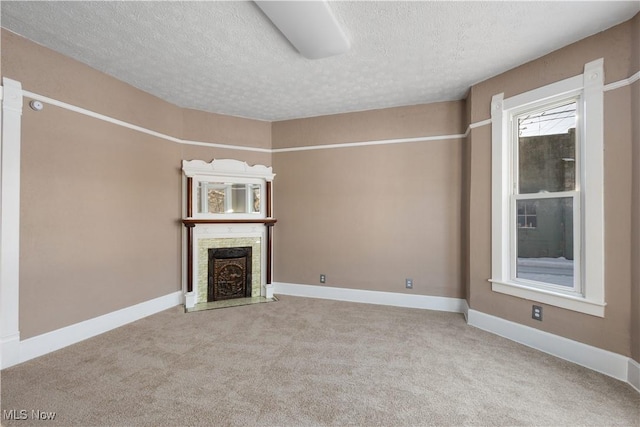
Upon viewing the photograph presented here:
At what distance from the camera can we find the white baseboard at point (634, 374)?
2.04 metres

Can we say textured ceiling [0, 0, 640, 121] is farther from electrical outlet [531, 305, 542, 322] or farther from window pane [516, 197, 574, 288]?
electrical outlet [531, 305, 542, 322]

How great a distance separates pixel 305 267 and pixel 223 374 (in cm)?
228

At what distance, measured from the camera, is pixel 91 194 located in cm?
294

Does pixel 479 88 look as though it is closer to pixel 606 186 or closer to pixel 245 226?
pixel 606 186

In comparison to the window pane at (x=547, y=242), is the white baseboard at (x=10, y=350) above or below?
below

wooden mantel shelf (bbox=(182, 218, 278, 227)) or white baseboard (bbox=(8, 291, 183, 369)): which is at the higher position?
wooden mantel shelf (bbox=(182, 218, 278, 227))

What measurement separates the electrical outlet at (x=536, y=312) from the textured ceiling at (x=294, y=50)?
91.2 inches

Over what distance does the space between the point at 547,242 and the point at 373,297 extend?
214 cm

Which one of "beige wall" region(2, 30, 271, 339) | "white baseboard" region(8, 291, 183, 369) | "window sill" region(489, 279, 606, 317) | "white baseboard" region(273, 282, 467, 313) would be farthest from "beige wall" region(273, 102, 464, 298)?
"white baseboard" region(8, 291, 183, 369)

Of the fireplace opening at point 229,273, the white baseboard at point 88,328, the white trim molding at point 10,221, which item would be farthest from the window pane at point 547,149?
the white trim molding at point 10,221

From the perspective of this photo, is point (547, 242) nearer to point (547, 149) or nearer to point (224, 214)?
point (547, 149)

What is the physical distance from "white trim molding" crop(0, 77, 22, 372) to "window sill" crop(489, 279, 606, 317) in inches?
172

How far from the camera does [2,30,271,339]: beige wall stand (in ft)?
→ 8.14

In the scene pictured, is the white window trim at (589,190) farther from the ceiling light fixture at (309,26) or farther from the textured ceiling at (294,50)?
the ceiling light fixture at (309,26)
